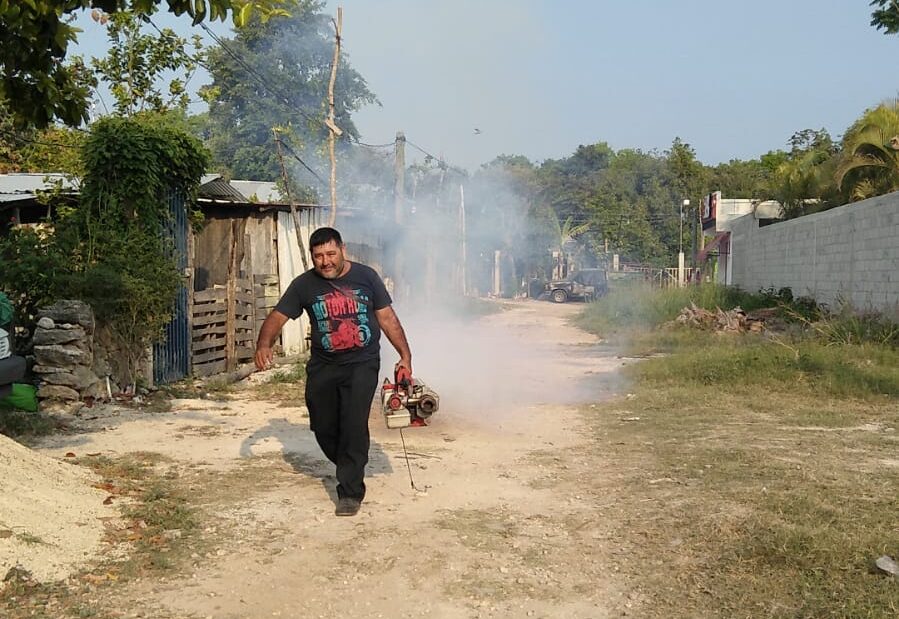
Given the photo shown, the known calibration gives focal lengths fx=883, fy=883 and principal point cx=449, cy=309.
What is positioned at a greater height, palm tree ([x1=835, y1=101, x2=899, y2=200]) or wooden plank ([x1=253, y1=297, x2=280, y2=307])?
palm tree ([x1=835, y1=101, x2=899, y2=200])

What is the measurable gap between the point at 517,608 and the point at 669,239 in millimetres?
56143

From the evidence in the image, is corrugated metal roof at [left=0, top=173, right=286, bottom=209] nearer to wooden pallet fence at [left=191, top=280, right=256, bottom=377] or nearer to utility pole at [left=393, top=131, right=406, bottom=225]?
wooden pallet fence at [left=191, top=280, right=256, bottom=377]

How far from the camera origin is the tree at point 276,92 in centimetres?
2055

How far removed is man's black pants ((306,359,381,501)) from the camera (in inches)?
215

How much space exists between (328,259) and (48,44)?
197cm

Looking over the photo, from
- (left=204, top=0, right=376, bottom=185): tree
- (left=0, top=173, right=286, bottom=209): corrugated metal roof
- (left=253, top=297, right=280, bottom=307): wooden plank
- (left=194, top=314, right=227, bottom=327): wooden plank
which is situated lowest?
(left=194, top=314, right=227, bottom=327): wooden plank

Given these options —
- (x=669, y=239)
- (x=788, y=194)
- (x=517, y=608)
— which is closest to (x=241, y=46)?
(x=788, y=194)

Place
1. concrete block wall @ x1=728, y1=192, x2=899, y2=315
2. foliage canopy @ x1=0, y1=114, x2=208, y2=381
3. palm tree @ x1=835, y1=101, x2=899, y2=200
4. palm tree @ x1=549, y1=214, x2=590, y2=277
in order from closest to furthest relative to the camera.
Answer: foliage canopy @ x1=0, y1=114, x2=208, y2=381
concrete block wall @ x1=728, y1=192, x2=899, y2=315
palm tree @ x1=835, y1=101, x2=899, y2=200
palm tree @ x1=549, y1=214, x2=590, y2=277

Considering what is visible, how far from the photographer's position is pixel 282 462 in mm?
6789

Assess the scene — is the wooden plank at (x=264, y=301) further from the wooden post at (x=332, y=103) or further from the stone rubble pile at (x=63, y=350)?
the stone rubble pile at (x=63, y=350)

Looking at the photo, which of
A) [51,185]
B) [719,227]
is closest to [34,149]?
[51,185]

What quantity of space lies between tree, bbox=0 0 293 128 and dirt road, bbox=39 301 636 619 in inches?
102

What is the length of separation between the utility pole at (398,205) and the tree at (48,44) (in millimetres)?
13805

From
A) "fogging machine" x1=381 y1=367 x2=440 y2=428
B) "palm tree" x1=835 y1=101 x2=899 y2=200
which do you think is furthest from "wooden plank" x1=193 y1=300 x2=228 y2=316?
"palm tree" x1=835 y1=101 x2=899 y2=200
